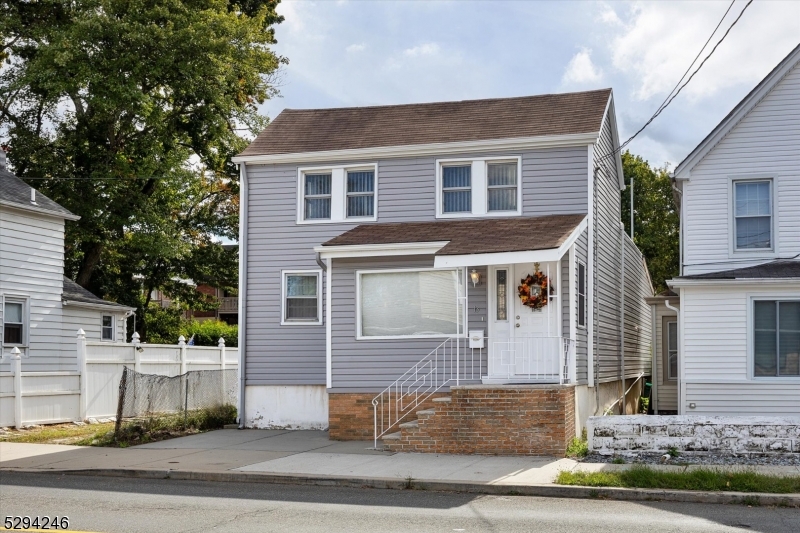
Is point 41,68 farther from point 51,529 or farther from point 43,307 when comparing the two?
point 51,529

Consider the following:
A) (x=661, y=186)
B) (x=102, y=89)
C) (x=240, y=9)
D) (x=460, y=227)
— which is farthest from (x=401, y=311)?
(x=661, y=186)

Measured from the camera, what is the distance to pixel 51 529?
9852mm

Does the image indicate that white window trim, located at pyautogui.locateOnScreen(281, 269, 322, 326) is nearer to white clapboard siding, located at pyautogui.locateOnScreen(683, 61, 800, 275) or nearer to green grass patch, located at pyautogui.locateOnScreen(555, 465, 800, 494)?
white clapboard siding, located at pyautogui.locateOnScreen(683, 61, 800, 275)

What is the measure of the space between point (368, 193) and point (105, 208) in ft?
48.9

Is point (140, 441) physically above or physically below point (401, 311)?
below

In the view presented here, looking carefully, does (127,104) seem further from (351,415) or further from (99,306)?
(351,415)

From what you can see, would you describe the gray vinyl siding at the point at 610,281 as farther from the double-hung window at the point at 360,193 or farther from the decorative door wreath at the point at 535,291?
the double-hung window at the point at 360,193

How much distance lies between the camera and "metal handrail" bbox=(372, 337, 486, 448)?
19.1 metres

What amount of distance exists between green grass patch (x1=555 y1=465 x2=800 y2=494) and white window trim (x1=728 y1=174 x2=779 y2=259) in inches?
302

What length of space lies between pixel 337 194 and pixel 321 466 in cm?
793

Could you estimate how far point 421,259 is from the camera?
19484 mm

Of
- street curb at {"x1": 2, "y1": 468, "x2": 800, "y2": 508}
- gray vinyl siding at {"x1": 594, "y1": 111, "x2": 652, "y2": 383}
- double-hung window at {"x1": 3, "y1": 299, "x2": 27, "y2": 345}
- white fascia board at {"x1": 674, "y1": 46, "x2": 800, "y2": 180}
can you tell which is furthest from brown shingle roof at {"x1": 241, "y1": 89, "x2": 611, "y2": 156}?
street curb at {"x1": 2, "y1": 468, "x2": 800, "y2": 508}

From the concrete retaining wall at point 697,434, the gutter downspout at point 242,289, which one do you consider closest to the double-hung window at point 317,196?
the gutter downspout at point 242,289

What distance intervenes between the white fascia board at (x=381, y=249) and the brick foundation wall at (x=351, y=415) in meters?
2.86
